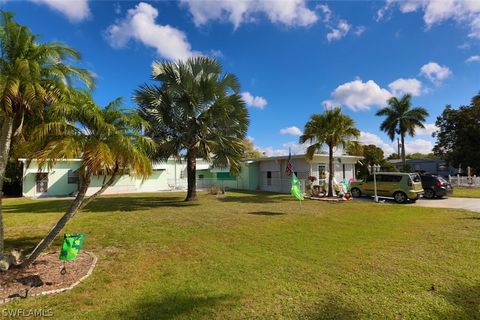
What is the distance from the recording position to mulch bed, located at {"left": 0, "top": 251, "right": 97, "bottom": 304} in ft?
13.6

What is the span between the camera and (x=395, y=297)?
13.0 feet

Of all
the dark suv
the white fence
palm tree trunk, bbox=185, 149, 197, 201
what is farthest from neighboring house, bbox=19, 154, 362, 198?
the white fence

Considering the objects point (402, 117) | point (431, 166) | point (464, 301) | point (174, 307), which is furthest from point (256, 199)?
point (431, 166)

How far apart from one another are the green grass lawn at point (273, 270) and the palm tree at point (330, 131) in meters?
8.52

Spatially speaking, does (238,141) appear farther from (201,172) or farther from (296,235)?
(201,172)

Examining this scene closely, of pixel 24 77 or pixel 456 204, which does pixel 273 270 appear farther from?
pixel 456 204

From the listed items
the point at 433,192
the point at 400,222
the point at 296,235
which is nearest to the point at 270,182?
the point at 433,192

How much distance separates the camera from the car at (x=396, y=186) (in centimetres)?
1534

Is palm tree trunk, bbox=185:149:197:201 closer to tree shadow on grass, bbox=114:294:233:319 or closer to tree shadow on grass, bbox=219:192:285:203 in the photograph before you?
tree shadow on grass, bbox=219:192:285:203

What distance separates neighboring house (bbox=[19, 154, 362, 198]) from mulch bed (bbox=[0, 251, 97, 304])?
529 inches

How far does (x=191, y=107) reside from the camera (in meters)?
14.5

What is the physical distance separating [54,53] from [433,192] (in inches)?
789

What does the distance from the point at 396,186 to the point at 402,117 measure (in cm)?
2194

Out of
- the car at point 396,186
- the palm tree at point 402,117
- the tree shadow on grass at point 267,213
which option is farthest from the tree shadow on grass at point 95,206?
the palm tree at point 402,117
